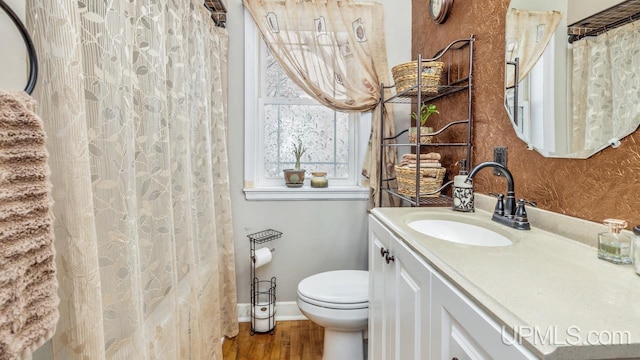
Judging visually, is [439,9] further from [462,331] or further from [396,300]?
[462,331]

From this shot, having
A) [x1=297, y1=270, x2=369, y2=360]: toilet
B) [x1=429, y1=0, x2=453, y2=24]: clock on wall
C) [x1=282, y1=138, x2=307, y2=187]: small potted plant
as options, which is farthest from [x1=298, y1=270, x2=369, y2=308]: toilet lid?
[x1=429, y1=0, x2=453, y2=24]: clock on wall

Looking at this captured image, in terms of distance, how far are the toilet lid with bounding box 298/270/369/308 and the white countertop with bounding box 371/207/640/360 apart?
75 centimetres

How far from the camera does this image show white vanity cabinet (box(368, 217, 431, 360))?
2.82 ft

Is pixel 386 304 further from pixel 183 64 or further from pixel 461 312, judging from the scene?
pixel 183 64

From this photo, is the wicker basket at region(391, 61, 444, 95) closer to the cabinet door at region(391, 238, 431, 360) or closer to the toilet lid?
the cabinet door at region(391, 238, 431, 360)

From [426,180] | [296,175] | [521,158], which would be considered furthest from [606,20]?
[296,175]

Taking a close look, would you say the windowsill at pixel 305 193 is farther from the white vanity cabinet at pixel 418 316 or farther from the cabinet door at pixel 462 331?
the cabinet door at pixel 462 331

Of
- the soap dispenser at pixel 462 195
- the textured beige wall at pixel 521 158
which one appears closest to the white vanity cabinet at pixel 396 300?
the soap dispenser at pixel 462 195

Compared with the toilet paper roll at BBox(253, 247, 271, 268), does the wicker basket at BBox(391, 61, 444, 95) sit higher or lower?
higher

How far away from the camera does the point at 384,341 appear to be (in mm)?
1235

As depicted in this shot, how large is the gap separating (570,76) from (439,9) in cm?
103

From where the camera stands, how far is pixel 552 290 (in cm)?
62

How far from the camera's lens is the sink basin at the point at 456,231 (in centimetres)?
117

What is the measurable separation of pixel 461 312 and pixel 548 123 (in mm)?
815
